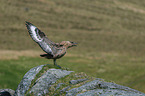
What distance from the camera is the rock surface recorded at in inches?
281

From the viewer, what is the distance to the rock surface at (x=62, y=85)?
281 inches

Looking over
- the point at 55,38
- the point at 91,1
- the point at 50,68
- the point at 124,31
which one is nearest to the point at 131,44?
the point at 124,31

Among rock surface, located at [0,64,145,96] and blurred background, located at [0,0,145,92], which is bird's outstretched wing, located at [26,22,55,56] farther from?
blurred background, located at [0,0,145,92]

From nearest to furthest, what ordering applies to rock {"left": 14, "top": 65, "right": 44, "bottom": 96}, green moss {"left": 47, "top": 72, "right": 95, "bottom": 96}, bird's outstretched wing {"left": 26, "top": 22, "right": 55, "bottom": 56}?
green moss {"left": 47, "top": 72, "right": 95, "bottom": 96}, rock {"left": 14, "top": 65, "right": 44, "bottom": 96}, bird's outstretched wing {"left": 26, "top": 22, "right": 55, "bottom": 56}

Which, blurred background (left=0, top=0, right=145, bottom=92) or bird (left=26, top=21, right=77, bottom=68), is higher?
blurred background (left=0, top=0, right=145, bottom=92)

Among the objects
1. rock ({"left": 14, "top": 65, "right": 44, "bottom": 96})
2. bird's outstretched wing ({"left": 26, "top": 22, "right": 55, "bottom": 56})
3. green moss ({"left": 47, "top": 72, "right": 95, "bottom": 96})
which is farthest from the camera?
bird's outstretched wing ({"left": 26, "top": 22, "right": 55, "bottom": 56})

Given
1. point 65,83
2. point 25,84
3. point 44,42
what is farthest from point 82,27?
point 65,83

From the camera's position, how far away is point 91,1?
295 feet

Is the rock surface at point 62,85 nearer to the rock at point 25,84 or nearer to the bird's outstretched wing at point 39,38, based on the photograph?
the rock at point 25,84

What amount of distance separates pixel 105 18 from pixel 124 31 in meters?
10.9

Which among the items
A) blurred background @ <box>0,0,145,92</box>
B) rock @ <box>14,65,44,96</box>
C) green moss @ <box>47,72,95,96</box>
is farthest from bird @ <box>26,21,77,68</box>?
blurred background @ <box>0,0,145,92</box>

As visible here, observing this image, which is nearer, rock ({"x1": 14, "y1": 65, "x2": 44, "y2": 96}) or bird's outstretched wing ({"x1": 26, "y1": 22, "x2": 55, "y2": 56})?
rock ({"x1": 14, "y1": 65, "x2": 44, "y2": 96})

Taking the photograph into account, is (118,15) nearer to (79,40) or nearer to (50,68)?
(79,40)

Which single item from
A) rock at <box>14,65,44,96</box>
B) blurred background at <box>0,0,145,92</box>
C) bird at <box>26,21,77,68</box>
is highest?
blurred background at <box>0,0,145,92</box>
